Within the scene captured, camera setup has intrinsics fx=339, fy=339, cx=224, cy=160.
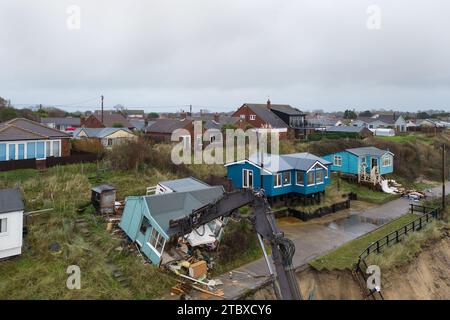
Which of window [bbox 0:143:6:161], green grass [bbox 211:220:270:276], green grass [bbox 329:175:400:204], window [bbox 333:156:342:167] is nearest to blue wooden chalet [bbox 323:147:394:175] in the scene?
window [bbox 333:156:342:167]

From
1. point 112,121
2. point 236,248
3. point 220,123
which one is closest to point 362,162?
point 220,123

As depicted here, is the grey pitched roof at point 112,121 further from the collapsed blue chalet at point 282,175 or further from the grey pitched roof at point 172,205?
the grey pitched roof at point 172,205

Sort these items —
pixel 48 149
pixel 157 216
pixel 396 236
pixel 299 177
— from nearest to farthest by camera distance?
1. pixel 157 216
2. pixel 396 236
3. pixel 299 177
4. pixel 48 149

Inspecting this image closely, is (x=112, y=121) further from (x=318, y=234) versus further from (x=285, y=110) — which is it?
(x=318, y=234)

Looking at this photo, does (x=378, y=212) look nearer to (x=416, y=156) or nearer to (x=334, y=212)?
(x=334, y=212)

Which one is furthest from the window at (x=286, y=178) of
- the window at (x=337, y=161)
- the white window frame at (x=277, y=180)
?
the window at (x=337, y=161)

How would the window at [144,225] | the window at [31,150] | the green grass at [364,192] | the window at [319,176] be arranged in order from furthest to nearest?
the green grass at [364,192] < the window at [31,150] < the window at [319,176] < the window at [144,225]
